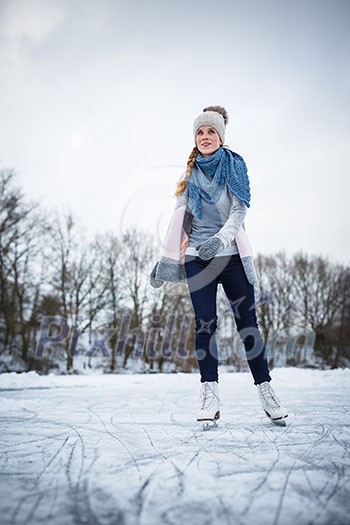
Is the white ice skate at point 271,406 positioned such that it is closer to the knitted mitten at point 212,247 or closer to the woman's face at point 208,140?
the knitted mitten at point 212,247

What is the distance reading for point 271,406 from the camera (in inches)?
A: 70.7

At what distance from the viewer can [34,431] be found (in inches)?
63.5

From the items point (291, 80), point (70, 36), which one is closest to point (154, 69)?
point (70, 36)

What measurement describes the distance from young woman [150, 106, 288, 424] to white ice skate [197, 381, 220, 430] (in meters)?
0.02

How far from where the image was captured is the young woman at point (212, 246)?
1965 millimetres

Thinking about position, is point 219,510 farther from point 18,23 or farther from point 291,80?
point 18,23

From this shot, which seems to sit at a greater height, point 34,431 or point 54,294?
point 54,294

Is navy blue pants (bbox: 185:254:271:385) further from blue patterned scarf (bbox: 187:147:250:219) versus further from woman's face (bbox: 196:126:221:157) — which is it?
woman's face (bbox: 196:126:221:157)

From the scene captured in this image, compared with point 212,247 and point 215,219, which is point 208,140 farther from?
point 212,247

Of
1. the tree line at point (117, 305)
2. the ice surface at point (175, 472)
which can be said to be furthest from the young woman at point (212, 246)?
the tree line at point (117, 305)

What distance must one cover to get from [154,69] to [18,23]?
70.6 m

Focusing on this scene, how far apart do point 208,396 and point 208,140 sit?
5.44ft

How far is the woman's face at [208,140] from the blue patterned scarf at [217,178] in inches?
2.2

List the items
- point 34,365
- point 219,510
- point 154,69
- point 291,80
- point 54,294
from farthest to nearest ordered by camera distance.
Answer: point 154,69
point 291,80
point 54,294
point 34,365
point 219,510
